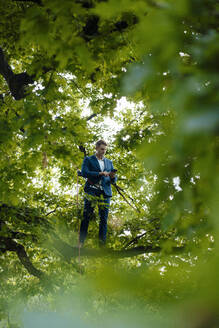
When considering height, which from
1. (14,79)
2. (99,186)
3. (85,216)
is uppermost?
(14,79)

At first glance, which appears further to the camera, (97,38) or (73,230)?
(73,230)

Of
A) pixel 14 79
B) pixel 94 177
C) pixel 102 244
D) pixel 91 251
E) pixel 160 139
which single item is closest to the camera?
pixel 160 139

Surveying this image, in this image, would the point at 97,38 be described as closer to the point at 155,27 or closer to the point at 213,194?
the point at 155,27

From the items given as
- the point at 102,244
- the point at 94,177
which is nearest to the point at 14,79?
the point at 94,177

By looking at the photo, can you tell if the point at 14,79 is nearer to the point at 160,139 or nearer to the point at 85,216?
the point at 85,216

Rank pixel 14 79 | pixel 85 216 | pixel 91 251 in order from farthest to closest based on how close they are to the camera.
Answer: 1. pixel 14 79
2. pixel 85 216
3. pixel 91 251

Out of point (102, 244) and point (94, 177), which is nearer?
point (94, 177)

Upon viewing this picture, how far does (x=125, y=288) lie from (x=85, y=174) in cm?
333

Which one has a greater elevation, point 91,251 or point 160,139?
point 160,139

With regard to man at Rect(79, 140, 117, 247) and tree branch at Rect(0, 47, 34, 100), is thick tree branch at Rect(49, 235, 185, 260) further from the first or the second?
tree branch at Rect(0, 47, 34, 100)

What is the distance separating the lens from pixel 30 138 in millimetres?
2182

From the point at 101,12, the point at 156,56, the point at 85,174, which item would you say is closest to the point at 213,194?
the point at 156,56

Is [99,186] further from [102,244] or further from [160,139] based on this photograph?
[160,139]

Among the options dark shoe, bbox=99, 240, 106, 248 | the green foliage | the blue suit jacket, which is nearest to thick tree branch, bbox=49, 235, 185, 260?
dark shoe, bbox=99, 240, 106, 248
